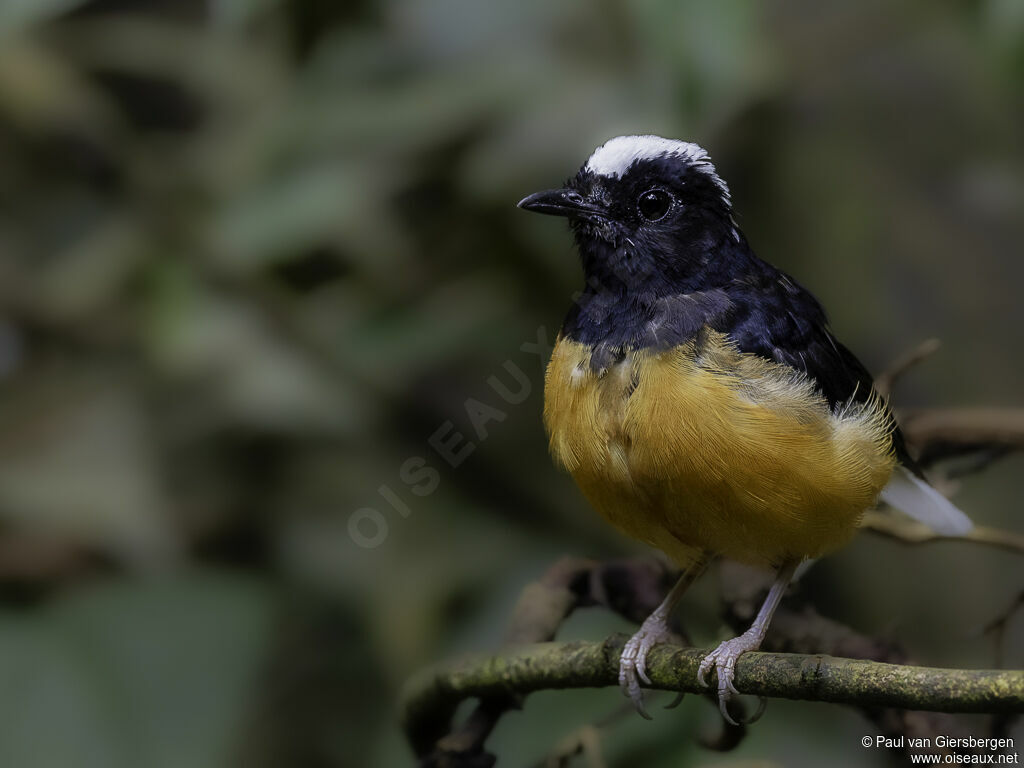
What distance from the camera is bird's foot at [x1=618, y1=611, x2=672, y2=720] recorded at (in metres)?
1.72

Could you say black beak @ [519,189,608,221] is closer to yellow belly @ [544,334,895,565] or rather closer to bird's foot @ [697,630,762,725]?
yellow belly @ [544,334,895,565]

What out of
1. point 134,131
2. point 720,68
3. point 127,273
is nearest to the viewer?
point 720,68

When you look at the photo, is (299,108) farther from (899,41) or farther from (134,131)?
(899,41)

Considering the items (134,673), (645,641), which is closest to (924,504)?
(645,641)

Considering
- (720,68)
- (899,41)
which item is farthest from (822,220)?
(720,68)

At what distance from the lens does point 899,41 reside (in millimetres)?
3240

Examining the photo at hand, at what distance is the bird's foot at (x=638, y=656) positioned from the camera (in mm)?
1725

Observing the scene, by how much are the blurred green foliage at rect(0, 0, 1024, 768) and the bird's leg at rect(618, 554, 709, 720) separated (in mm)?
775

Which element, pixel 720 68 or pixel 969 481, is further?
pixel 969 481

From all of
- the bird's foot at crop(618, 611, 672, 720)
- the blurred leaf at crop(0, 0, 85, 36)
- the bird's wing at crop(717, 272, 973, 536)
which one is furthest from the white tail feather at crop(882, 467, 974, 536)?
the blurred leaf at crop(0, 0, 85, 36)

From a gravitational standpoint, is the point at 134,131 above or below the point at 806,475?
above

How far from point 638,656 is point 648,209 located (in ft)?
2.48

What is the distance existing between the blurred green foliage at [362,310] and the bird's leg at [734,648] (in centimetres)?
92

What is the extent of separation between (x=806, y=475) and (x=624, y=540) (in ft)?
5.00
